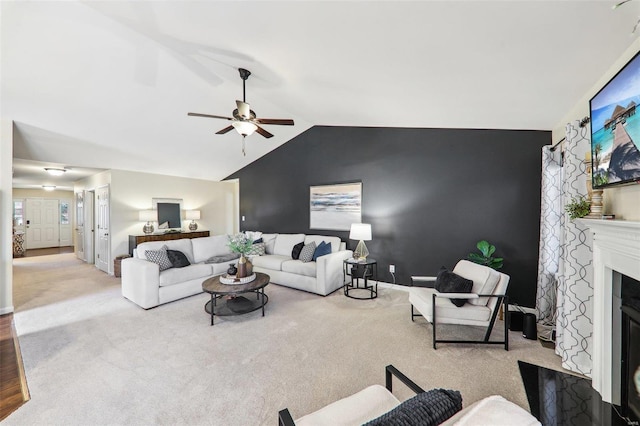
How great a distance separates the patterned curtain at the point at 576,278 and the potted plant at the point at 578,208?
14 centimetres

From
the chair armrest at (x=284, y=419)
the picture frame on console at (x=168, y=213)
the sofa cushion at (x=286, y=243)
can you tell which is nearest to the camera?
the chair armrest at (x=284, y=419)

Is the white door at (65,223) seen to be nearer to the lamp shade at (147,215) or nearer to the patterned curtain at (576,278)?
the lamp shade at (147,215)

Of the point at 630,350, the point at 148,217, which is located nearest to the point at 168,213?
the point at 148,217

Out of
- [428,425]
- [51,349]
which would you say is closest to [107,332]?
[51,349]

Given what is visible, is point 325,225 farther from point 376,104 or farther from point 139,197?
point 139,197

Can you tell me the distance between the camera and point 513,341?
2.69m

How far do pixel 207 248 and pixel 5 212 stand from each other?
260 cm

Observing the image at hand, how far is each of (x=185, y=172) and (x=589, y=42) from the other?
723cm

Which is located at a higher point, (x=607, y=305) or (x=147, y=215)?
(x=147, y=215)

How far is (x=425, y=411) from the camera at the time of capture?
2.68 feet

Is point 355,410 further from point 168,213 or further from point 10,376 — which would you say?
point 168,213

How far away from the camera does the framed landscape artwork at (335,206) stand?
4.91 metres

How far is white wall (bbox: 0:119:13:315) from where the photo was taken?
338 centimetres

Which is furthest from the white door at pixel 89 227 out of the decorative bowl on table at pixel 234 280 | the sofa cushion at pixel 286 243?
the decorative bowl on table at pixel 234 280
